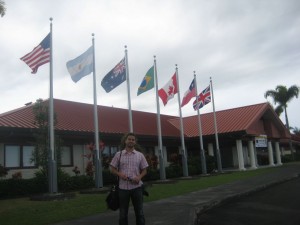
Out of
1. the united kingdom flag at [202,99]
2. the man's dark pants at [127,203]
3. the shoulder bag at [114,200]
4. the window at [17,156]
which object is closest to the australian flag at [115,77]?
the window at [17,156]

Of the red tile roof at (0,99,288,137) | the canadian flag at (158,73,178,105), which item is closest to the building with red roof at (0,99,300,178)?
the red tile roof at (0,99,288,137)

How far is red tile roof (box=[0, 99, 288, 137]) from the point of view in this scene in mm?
20870

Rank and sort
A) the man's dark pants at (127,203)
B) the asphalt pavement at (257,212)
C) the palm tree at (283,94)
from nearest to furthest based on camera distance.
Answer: the man's dark pants at (127,203), the asphalt pavement at (257,212), the palm tree at (283,94)

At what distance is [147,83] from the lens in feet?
63.6

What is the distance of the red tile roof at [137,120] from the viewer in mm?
20870

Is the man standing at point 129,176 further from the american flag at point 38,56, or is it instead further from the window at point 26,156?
the window at point 26,156

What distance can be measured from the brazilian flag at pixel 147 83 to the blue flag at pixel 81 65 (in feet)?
11.9

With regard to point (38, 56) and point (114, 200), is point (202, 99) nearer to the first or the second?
point (38, 56)

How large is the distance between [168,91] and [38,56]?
8567mm

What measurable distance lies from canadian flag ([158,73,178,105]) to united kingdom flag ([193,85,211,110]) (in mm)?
3451

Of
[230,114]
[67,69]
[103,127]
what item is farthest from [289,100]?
[67,69]

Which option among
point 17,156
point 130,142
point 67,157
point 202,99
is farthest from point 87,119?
point 130,142

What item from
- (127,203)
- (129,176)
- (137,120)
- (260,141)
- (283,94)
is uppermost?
(283,94)

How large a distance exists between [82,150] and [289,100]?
32870mm
